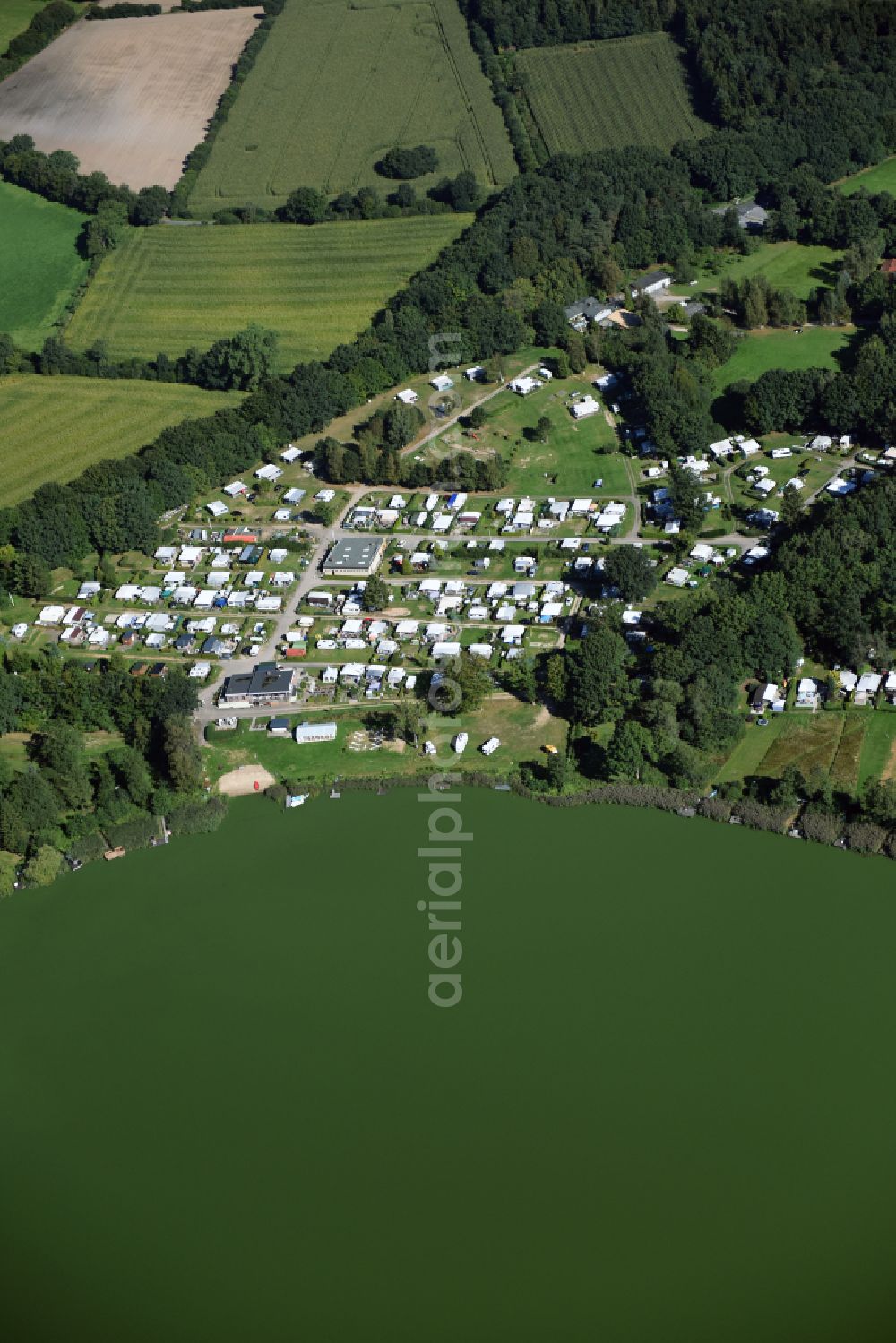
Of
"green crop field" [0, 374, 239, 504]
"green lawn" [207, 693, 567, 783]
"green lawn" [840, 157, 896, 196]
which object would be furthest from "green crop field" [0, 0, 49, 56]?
"green lawn" [207, 693, 567, 783]

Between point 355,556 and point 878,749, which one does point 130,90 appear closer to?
point 355,556

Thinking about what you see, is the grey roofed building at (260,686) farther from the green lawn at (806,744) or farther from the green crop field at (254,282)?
the green crop field at (254,282)

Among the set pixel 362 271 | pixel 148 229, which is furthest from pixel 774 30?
pixel 148 229

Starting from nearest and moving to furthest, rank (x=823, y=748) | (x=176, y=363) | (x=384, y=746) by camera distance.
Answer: (x=823, y=748) < (x=384, y=746) < (x=176, y=363)

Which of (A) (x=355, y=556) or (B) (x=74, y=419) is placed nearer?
(A) (x=355, y=556)

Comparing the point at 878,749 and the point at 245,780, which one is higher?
the point at 878,749

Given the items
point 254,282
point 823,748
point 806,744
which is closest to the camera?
point 823,748

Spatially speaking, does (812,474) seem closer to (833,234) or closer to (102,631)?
(833,234)

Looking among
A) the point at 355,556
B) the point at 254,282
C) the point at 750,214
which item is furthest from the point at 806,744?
the point at 254,282
